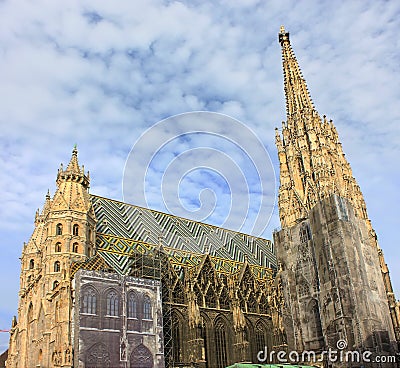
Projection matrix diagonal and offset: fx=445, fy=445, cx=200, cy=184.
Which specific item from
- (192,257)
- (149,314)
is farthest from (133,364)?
(192,257)

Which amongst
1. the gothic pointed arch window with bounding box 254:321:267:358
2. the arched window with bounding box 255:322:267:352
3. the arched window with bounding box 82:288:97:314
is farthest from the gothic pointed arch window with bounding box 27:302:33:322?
the arched window with bounding box 255:322:267:352

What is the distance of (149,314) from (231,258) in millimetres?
18080

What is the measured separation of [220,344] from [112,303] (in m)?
12.9

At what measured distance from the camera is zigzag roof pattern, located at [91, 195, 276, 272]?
146 ft

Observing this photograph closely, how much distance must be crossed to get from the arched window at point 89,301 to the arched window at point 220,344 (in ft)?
44.9

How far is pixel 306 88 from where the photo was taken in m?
59.1

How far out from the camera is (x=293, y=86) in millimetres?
59250

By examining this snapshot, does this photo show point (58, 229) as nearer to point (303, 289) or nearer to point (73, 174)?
point (73, 174)

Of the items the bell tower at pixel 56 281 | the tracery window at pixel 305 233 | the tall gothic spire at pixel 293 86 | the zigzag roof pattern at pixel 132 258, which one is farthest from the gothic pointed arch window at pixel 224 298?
the tall gothic spire at pixel 293 86

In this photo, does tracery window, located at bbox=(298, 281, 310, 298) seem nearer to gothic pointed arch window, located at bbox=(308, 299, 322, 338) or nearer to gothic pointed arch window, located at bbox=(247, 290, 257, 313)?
gothic pointed arch window, located at bbox=(308, 299, 322, 338)

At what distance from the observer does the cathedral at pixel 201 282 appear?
108ft

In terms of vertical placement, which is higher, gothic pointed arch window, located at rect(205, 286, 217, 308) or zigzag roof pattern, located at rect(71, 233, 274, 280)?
zigzag roof pattern, located at rect(71, 233, 274, 280)

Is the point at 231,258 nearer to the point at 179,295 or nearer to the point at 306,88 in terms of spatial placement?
the point at 179,295

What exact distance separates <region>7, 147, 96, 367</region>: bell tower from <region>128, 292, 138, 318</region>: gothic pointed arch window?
4.61 meters
